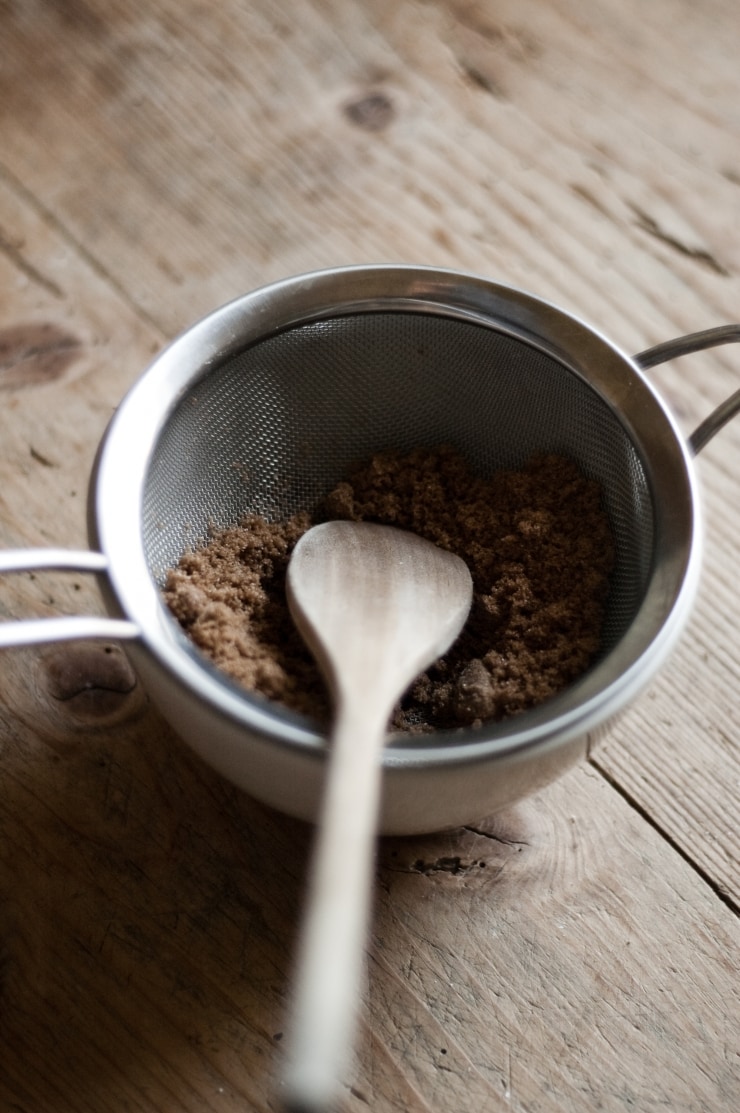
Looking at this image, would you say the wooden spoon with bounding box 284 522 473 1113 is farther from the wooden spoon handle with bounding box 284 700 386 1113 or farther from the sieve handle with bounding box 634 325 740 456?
the sieve handle with bounding box 634 325 740 456

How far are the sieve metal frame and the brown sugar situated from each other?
0.20 feet

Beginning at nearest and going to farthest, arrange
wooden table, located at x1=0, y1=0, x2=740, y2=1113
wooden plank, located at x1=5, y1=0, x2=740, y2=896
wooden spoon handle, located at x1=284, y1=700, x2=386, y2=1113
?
wooden spoon handle, located at x1=284, y1=700, x2=386, y2=1113 → wooden table, located at x1=0, y1=0, x2=740, y2=1113 → wooden plank, located at x1=5, y1=0, x2=740, y2=896

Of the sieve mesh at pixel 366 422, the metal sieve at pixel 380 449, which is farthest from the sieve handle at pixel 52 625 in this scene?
the sieve mesh at pixel 366 422

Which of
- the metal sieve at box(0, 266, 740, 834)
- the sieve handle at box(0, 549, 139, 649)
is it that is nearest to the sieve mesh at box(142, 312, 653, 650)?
the metal sieve at box(0, 266, 740, 834)

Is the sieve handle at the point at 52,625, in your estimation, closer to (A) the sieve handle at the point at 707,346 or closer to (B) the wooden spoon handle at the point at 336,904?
(B) the wooden spoon handle at the point at 336,904

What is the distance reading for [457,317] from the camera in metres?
0.65

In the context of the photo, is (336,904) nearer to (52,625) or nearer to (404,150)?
(52,625)

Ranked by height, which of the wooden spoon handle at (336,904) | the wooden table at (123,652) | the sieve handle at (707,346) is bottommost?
the wooden table at (123,652)

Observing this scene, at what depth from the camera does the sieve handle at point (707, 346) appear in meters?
0.59

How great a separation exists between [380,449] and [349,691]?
9.9 inches

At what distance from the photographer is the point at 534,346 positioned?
640 millimetres

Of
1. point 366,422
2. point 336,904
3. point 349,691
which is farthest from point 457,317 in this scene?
point 336,904

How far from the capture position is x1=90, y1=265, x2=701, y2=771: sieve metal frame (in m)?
0.46

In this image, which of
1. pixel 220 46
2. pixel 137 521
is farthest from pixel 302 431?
pixel 220 46
